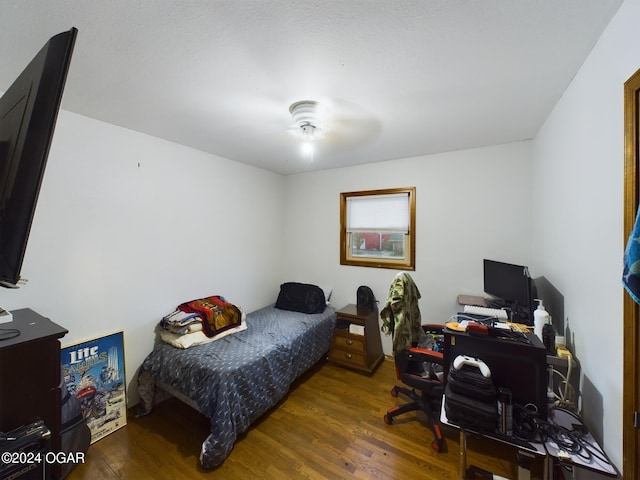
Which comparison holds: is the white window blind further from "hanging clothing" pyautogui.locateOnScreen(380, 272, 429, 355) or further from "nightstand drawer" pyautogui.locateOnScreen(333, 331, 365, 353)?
"nightstand drawer" pyautogui.locateOnScreen(333, 331, 365, 353)

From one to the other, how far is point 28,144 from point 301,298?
2.94m

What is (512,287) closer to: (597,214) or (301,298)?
(597,214)

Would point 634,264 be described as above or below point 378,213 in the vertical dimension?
below

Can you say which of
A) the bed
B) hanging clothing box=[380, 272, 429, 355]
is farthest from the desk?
the bed

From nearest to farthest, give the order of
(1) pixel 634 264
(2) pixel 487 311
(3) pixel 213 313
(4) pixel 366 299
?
(1) pixel 634 264 → (2) pixel 487 311 → (3) pixel 213 313 → (4) pixel 366 299

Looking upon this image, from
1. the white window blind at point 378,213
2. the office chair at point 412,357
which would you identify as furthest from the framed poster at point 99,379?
the white window blind at point 378,213

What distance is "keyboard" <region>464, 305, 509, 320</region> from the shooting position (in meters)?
2.13

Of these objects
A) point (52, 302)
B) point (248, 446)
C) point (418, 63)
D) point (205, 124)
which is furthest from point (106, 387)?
point (418, 63)

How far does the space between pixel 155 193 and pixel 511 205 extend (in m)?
3.44

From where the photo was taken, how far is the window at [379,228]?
123 inches

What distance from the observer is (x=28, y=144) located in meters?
0.66

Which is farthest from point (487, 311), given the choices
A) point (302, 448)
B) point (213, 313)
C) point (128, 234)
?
point (128, 234)

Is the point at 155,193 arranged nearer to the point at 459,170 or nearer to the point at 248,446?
the point at 248,446

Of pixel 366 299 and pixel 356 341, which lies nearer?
pixel 356 341
